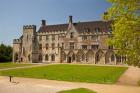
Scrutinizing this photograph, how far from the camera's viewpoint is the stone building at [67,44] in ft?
209

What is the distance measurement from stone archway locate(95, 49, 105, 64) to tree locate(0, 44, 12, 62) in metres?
28.2

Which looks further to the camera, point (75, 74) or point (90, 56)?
point (90, 56)

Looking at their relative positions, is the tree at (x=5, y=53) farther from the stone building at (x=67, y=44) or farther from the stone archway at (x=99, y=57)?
the stone archway at (x=99, y=57)

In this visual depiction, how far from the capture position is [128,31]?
18.8 meters

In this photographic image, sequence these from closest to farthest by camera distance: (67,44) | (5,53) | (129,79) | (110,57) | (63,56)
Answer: (129,79) → (110,57) → (63,56) → (67,44) → (5,53)

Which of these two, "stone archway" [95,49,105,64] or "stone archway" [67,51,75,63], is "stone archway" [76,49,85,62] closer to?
"stone archway" [67,51,75,63]

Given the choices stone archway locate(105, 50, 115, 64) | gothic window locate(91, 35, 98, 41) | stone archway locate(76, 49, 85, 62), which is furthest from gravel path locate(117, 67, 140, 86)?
stone archway locate(76, 49, 85, 62)

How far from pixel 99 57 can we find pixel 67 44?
10129 millimetres

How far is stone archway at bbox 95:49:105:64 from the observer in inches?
2479

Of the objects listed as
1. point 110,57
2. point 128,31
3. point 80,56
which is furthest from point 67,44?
point 128,31

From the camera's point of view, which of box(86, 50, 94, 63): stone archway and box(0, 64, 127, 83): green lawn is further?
box(86, 50, 94, 63): stone archway

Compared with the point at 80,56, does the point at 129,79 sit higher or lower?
lower

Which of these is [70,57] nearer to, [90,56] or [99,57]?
[90,56]

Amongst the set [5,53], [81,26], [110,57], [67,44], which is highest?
[81,26]
